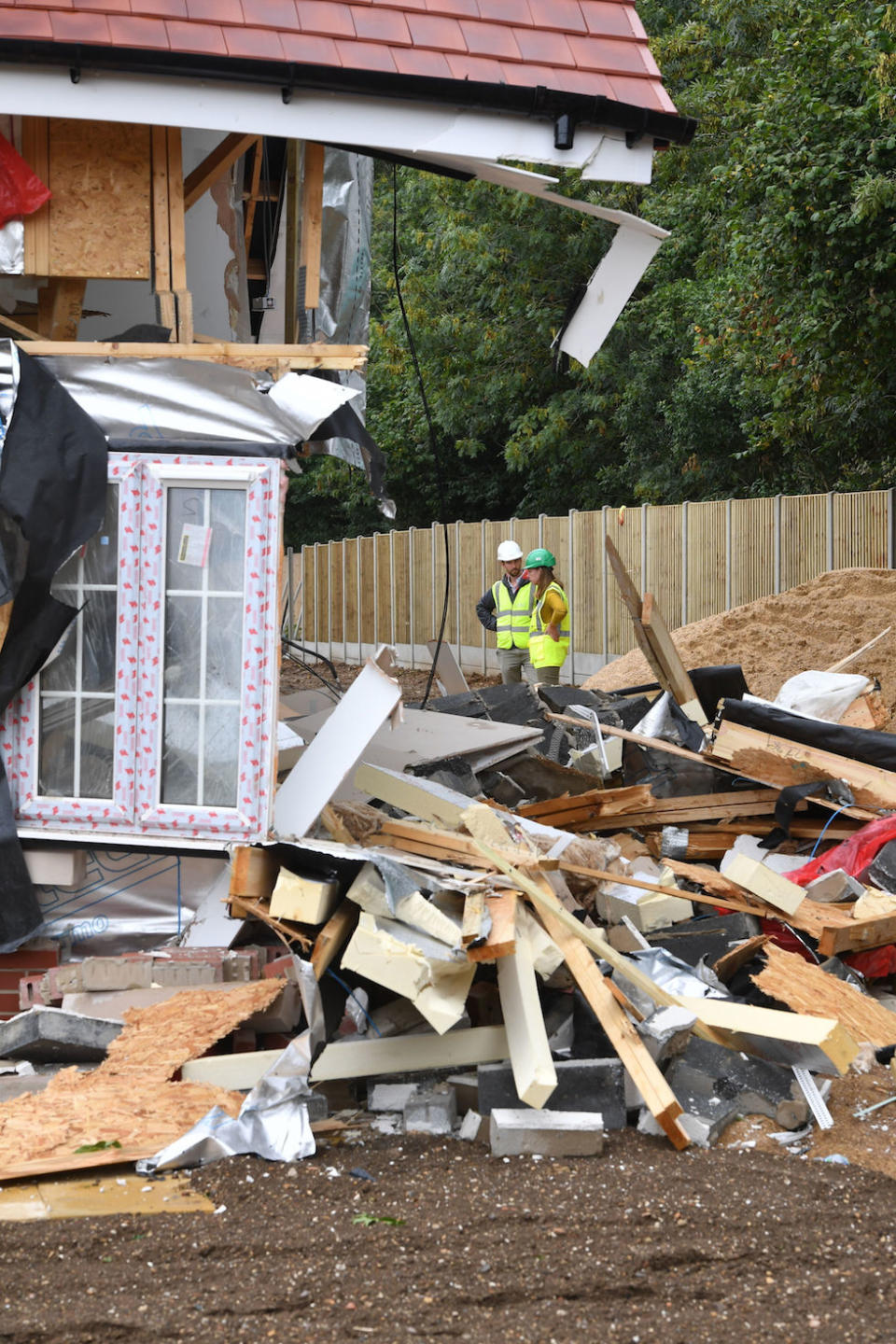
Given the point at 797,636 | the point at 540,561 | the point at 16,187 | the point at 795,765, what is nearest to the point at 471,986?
the point at 795,765

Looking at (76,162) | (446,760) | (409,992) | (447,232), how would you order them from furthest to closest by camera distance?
1. (447,232)
2. (446,760)
3. (76,162)
4. (409,992)

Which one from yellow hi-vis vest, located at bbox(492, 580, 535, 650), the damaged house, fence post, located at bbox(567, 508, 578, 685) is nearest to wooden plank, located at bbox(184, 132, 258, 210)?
the damaged house

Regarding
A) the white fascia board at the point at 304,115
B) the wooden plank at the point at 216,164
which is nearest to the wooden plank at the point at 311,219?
the wooden plank at the point at 216,164

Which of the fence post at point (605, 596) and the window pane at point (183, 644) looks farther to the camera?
A: the fence post at point (605, 596)

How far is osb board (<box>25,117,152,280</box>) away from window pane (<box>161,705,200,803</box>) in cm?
243

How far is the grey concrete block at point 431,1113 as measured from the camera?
508 centimetres

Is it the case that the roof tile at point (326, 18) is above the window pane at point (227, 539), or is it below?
above

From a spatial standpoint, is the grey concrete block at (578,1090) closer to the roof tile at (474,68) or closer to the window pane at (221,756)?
the window pane at (221,756)

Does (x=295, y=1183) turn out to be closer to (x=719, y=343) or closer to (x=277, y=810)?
(x=277, y=810)

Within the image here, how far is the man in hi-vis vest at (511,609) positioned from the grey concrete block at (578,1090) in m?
9.43

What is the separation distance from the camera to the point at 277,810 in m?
6.40

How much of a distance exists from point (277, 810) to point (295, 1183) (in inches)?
84.0

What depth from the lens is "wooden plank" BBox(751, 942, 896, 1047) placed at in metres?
5.68

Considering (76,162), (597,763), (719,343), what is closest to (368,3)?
(76,162)
